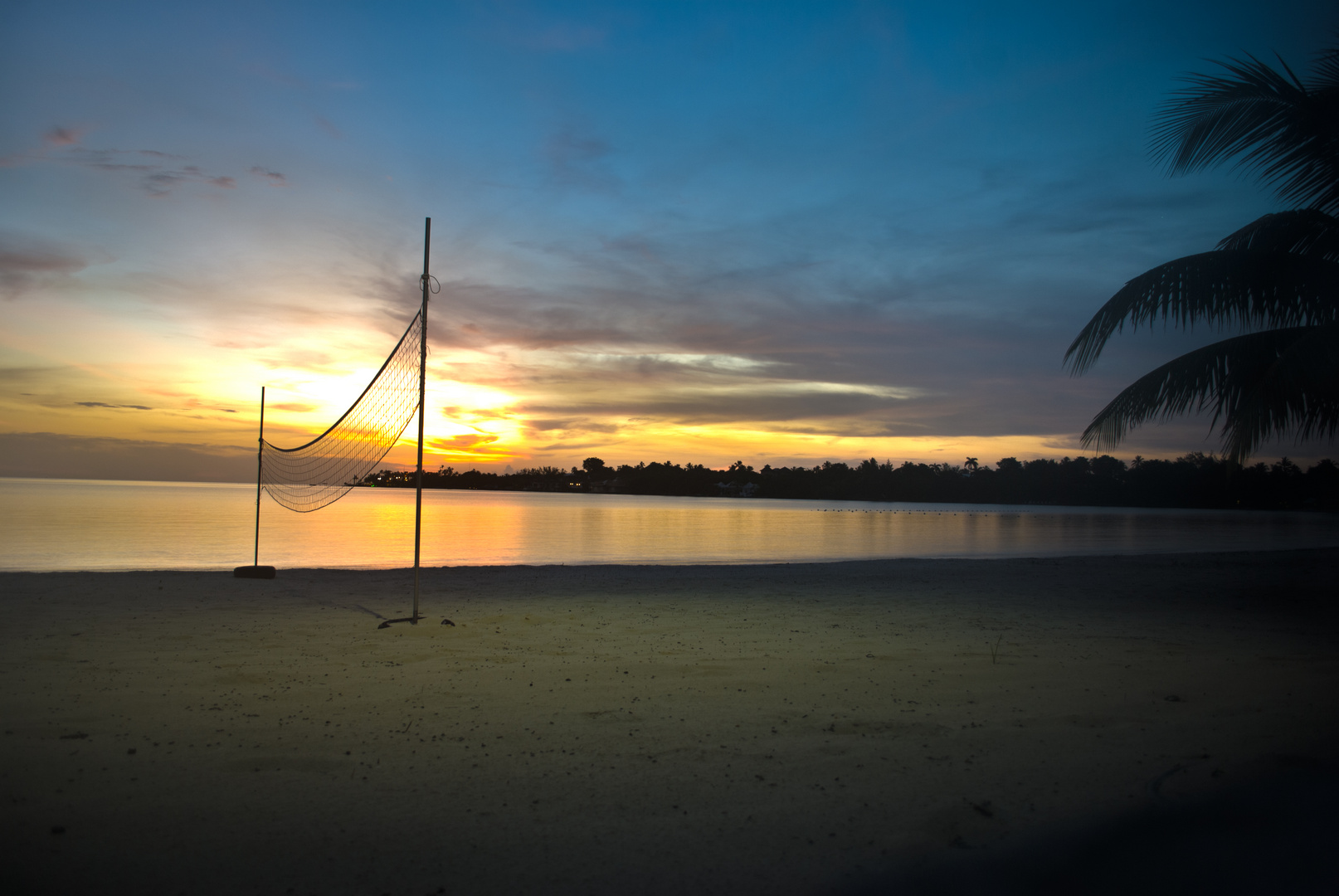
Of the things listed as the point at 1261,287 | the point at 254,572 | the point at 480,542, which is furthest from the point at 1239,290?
the point at 480,542

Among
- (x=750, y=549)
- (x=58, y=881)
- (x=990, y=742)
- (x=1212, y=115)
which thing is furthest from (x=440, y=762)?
(x=750, y=549)

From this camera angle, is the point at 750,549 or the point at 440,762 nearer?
the point at 440,762

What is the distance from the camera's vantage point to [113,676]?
5.55 metres

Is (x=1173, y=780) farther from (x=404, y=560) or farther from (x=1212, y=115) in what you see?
(x=404, y=560)

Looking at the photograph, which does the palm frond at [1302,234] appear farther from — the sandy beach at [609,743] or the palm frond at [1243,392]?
the sandy beach at [609,743]

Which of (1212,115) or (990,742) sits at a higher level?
(1212,115)

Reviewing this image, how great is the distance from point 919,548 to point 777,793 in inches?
1203

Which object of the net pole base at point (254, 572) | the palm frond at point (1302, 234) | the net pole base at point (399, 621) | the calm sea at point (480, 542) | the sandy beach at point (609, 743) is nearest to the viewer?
the sandy beach at point (609, 743)

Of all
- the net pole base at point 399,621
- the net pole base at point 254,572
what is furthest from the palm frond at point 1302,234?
the net pole base at point 254,572

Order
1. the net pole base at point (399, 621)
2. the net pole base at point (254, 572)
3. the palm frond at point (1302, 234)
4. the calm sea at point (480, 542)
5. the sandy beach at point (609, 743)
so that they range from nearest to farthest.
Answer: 1. the sandy beach at point (609, 743)
2. the net pole base at point (399, 621)
3. the palm frond at point (1302, 234)
4. the net pole base at point (254, 572)
5. the calm sea at point (480, 542)

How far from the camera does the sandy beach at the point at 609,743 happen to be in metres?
3.00

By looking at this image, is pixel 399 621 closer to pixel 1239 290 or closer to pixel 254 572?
pixel 254 572

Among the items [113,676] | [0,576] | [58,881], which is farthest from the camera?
[0,576]

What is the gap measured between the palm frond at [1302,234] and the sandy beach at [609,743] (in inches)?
188
